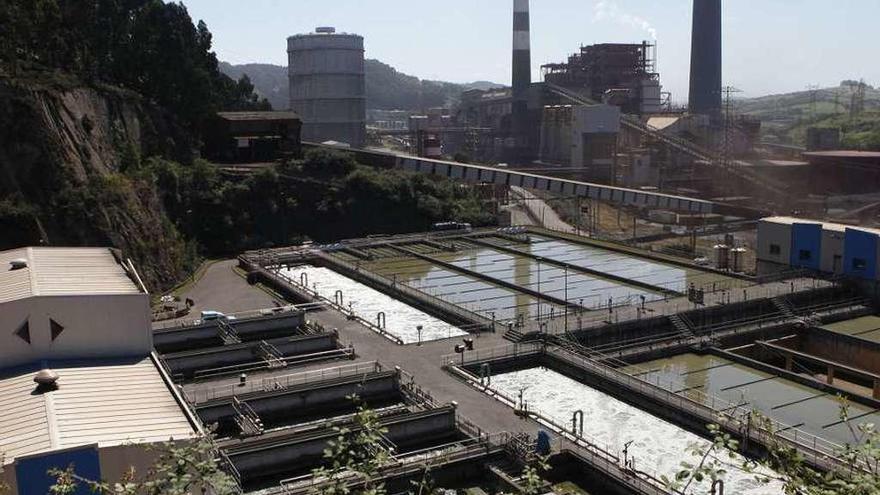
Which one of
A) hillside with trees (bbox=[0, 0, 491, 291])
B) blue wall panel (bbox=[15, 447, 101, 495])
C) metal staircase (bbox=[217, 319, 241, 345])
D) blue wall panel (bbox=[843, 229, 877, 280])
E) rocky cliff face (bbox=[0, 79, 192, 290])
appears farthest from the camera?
hillside with trees (bbox=[0, 0, 491, 291])

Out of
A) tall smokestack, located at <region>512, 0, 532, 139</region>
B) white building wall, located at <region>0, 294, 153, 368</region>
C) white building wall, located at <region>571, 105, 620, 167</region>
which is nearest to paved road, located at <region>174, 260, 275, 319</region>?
white building wall, located at <region>0, 294, 153, 368</region>

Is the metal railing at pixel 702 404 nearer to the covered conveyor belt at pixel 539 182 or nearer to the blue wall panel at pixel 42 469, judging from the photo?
the blue wall panel at pixel 42 469

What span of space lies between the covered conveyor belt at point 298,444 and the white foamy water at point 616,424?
2.27m

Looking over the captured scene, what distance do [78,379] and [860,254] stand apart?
71.0 ft

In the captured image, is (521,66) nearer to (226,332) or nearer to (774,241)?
(774,241)

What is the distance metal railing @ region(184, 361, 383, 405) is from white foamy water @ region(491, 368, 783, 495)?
116 inches

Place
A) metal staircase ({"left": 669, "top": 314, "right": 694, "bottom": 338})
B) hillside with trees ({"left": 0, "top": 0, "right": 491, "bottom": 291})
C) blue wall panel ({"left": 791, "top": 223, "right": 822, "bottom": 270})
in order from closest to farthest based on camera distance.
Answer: metal staircase ({"left": 669, "top": 314, "right": 694, "bottom": 338}), hillside with trees ({"left": 0, "top": 0, "right": 491, "bottom": 291}), blue wall panel ({"left": 791, "top": 223, "right": 822, "bottom": 270})

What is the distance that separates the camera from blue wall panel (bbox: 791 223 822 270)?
2478cm

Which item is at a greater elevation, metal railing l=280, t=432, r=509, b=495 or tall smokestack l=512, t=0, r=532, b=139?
tall smokestack l=512, t=0, r=532, b=139

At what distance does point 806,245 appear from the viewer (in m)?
25.1

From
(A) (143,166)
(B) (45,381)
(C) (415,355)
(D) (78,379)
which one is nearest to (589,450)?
(C) (415,355)

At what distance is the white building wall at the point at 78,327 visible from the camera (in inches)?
475

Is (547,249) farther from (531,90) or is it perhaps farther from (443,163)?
(531,90)

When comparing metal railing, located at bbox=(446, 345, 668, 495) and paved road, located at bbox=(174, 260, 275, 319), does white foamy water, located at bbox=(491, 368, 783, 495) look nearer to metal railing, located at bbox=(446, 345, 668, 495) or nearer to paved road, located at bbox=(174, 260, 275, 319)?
metal railing, located at bbox=(446, 345, 668, 495)
